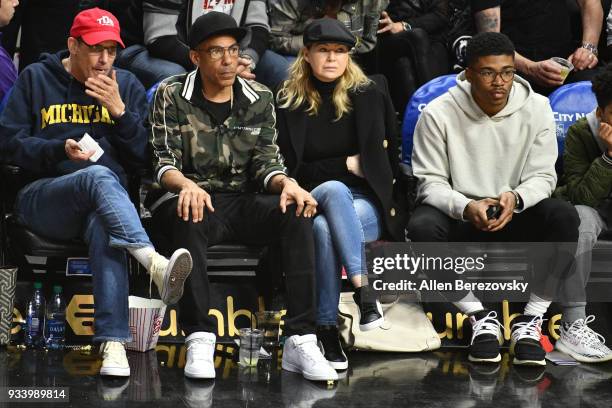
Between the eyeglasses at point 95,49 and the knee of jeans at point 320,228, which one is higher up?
the eyeglasses at point 95,49

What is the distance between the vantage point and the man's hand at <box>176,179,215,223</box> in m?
5.07

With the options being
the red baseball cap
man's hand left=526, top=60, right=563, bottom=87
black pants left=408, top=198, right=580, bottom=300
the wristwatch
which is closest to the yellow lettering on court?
the red baseball cap

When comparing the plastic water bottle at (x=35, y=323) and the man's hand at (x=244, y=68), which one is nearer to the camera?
the plastic water bottle at (x=35, y=323)

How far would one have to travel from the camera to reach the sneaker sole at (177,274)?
15.6 feet

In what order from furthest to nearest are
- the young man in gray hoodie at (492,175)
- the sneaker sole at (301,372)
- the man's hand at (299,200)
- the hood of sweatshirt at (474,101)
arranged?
the hood of sweatshirt at (474,101) → the young man in gray hoodie at (492,175) → the man's hand at (299,200) → the sneaker sole at (301,372)

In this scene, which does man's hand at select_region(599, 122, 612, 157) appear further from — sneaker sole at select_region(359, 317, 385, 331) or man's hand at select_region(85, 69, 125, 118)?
man's hand at select_region(85, 69, 125, 118)

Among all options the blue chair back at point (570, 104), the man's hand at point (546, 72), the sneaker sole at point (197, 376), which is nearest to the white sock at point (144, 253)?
the sneaker sole at point (197, 376)

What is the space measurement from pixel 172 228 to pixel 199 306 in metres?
0.42

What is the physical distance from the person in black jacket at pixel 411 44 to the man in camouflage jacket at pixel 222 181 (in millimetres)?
1425

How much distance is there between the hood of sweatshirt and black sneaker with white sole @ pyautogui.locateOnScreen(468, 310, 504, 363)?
1.02 m

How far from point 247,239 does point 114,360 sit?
0.88m

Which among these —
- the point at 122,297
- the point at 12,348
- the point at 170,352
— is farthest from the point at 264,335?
the point at 12,348

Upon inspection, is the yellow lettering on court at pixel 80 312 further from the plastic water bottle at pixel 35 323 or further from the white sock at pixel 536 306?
the white sock at pixel 536 306

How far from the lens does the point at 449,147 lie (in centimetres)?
573
